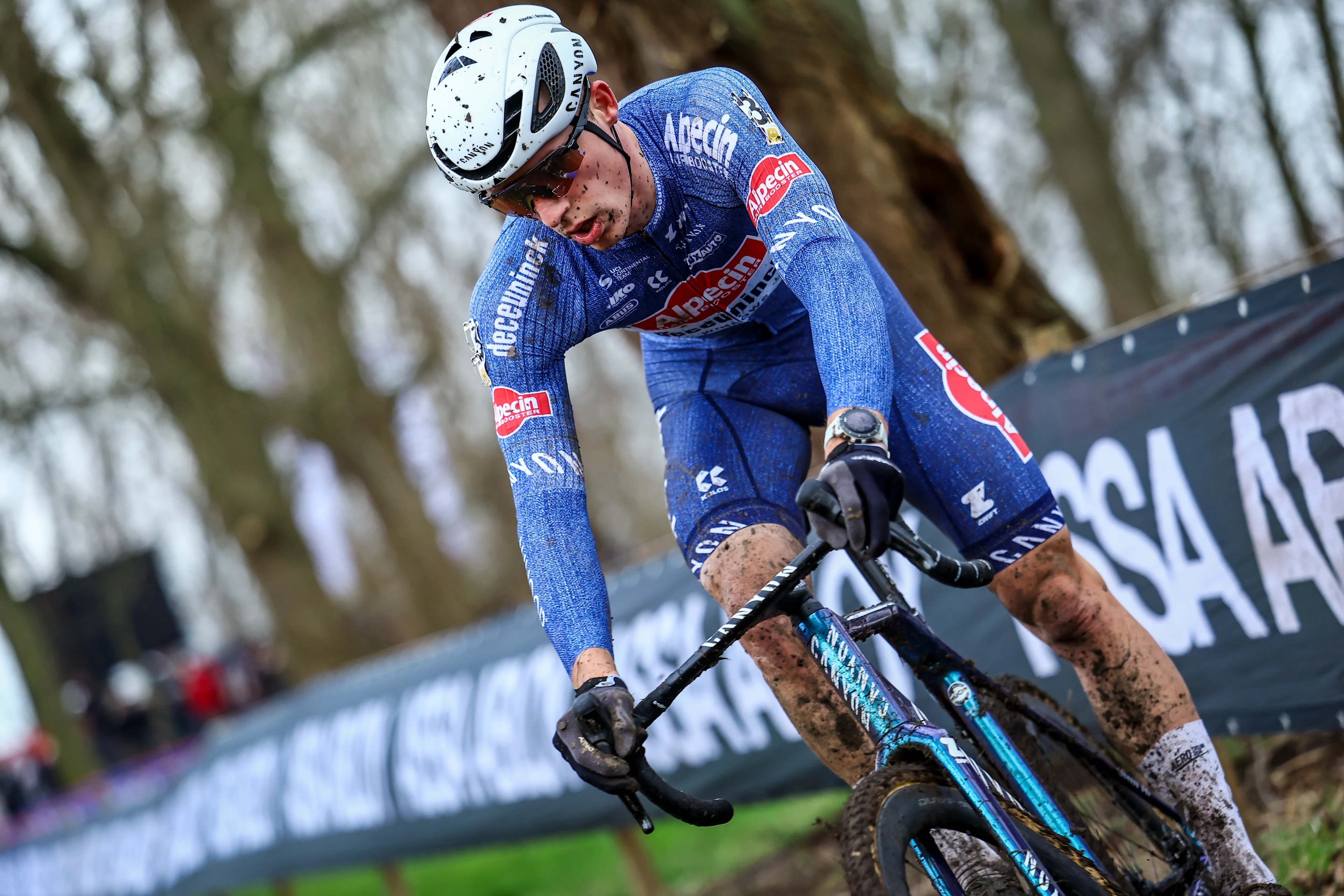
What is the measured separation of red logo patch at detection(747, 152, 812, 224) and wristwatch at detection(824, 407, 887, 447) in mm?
587

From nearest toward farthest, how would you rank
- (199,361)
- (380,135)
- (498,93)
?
1. (498,93)
2. (199,361)
3. (380,135)

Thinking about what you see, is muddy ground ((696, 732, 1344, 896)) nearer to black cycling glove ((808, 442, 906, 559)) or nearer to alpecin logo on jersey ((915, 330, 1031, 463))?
black cycling glove ((808, 442, 906, 559))

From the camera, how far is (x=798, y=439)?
3373 mm

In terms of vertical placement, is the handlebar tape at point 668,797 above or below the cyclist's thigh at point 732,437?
below

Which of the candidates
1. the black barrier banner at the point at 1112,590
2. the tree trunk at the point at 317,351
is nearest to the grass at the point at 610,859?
the black barrier banner at the point at 1112,590

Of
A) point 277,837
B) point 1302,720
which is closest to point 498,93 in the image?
point 1302,720

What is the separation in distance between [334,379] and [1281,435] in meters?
13.5

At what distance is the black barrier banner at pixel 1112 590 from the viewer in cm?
382

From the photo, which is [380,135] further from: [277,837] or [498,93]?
[498,93]

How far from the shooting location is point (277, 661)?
1869 cm

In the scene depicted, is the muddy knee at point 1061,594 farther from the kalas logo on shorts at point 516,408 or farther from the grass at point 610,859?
the grass at point 610,859

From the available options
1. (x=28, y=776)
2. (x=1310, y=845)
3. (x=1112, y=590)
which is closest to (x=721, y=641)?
(x=1112, y=590)

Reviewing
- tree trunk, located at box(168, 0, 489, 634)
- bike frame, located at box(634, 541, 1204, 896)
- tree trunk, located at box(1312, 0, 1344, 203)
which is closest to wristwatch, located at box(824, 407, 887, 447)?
bike frame, located at box(634, 541, 1204, 896)

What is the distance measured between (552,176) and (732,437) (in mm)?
914
